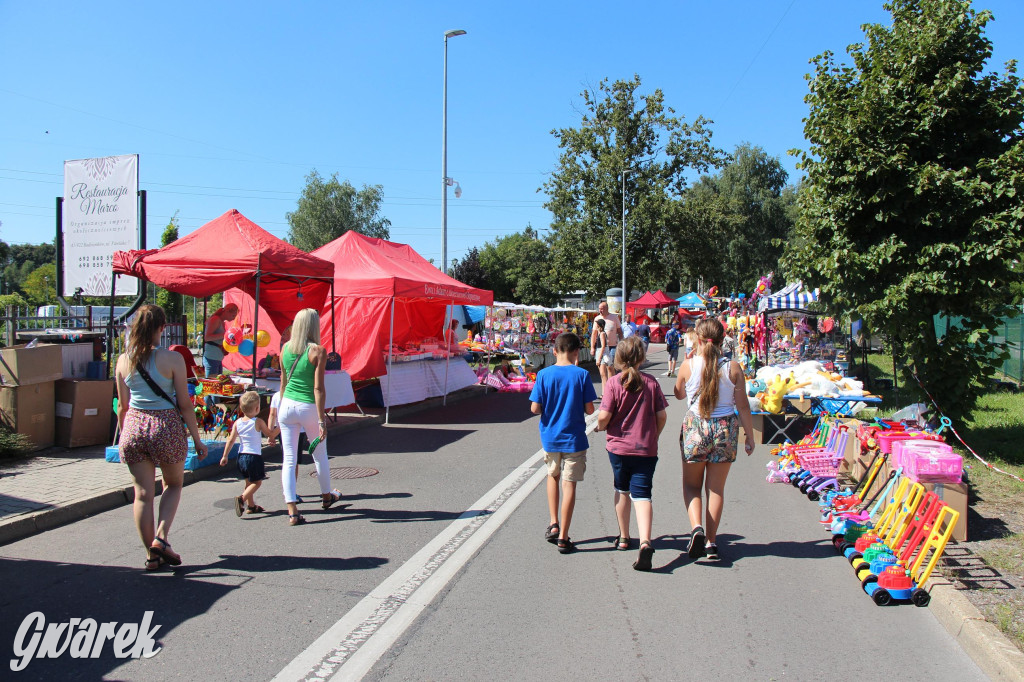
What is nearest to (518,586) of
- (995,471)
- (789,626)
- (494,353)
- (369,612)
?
(369,612)

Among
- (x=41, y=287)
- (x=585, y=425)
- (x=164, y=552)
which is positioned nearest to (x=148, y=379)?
(x=164, y=552)

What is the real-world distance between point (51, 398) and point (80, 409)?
348mm

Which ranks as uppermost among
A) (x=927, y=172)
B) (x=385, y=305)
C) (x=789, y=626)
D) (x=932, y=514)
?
(x=927, y=172)

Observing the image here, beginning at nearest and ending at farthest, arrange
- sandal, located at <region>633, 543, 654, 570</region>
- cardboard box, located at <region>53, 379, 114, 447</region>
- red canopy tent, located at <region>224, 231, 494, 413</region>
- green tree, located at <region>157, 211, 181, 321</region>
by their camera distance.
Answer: sandal, located at <region>633, 543, 654, 570</region> → cardboard box, located at <region>53, 379, 114, 447</region> → red canopy tent, located at <region>224, 231, 494, 413</region> → green tree, located at <region>157, 211, 181, 321</region>

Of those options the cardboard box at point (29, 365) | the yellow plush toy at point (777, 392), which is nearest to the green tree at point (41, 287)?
the cardboard box at point (29, 365)

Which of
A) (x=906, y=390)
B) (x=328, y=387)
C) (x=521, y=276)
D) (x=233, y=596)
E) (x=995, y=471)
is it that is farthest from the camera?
(x=521, y=276)

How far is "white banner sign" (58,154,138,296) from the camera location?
32.9ft

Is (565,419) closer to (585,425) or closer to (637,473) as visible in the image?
(585,425)

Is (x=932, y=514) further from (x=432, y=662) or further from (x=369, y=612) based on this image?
(x=369, y=612)

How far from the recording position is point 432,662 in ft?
11.2

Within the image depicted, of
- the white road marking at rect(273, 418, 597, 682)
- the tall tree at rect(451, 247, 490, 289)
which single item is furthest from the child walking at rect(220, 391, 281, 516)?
the tall tree at rect(451, 247, 490, 289)

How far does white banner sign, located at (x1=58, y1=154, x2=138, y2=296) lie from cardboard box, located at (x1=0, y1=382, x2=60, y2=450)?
239 centimetres

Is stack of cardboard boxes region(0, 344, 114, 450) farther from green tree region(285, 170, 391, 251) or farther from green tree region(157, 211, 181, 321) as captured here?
green tree region(285, 170, 391, 251)

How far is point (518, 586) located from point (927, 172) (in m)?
6.47
